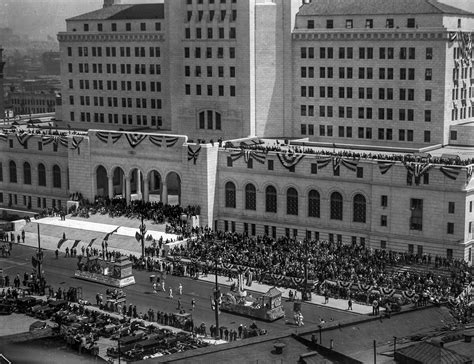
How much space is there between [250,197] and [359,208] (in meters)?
14.1

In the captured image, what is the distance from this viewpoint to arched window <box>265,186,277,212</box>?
107 meters

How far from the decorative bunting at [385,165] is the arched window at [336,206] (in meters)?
5.98

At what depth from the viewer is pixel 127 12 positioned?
136 metres

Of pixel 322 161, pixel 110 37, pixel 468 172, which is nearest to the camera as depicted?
pixel 468 172

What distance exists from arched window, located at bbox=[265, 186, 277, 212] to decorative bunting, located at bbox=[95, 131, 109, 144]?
75.6ft

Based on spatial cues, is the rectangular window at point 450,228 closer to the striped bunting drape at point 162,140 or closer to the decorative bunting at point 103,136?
the striped bunting drape at point 162,140

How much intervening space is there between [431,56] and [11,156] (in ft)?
190

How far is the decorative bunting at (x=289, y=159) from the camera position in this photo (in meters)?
104

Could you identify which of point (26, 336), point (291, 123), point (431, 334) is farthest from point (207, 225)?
point (431, 334)

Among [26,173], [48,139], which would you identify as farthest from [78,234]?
[26,173]

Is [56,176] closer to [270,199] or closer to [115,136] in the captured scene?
[115,136]

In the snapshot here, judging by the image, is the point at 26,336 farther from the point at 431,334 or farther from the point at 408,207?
the point at 408,207

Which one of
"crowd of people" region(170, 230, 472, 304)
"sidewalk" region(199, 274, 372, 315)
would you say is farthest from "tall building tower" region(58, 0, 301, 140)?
"sidewalk" region(199, 274, 372, 315)

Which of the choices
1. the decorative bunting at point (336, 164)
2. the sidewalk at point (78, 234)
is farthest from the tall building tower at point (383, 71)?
the sidewalk at point (78, 234)
